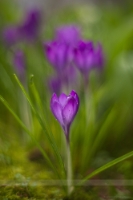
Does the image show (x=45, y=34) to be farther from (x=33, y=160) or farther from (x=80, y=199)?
(x=80, y=199)

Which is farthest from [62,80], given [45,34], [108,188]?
[45,34]

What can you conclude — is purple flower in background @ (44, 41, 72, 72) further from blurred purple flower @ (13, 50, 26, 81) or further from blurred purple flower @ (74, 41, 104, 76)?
blurred purple flower @ (13, 50, 26, 81)

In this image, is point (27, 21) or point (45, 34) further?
point (45, 34)

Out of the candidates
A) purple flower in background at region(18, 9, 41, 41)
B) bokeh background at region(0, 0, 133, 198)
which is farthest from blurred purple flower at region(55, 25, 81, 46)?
purple flower in background at region(18, 9, 41, 41)

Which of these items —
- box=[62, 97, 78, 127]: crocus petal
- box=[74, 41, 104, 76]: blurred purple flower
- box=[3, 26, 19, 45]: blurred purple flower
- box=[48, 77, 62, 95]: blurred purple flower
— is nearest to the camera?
box=[62, 97, 78, 127]: crocus petal

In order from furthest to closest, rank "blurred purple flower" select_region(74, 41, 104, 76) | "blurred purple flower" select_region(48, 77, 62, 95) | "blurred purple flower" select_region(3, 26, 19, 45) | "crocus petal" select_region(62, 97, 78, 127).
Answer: "blurred purple flower" select_region(3, 26, 19, 45), "blurred purple flower" select_region(48, 77, 62, 95), "blurred purple flower" select_region(74, 41, 104, 76), "crocus petal" select_region(62, 97, 78, 127)

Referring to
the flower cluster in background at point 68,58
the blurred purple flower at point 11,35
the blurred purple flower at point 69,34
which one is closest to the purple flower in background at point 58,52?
the flower cluster in background at point 68,58
